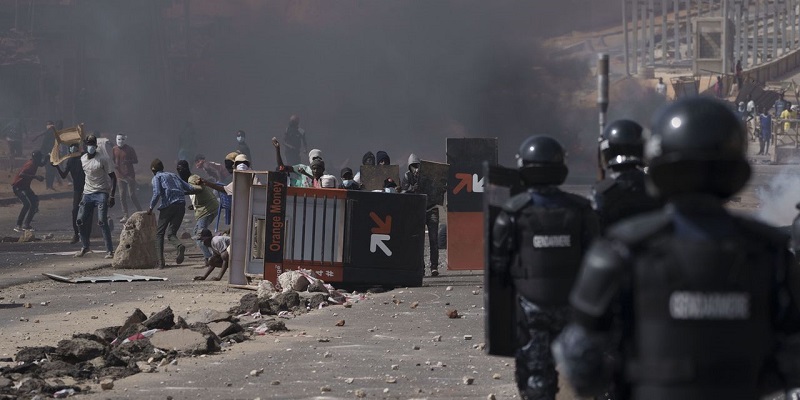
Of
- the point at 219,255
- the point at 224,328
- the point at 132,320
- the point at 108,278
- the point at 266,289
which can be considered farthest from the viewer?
the point at 108,278

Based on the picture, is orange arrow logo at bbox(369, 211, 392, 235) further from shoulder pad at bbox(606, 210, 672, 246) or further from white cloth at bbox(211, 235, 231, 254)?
shoulder pad at bbox(606, 210, 672, 246)

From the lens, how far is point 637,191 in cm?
694

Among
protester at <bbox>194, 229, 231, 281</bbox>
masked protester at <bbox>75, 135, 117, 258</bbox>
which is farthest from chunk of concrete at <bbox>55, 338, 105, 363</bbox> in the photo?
masked protester at <bbox>75, 135, 117, 258</bbox>

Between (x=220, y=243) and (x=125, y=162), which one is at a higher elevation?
(x=125, y=162)

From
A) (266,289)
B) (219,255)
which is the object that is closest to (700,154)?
(266,289)

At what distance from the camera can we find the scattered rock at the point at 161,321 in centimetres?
1078

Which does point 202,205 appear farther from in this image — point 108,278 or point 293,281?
point 293,281

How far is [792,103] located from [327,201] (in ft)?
107

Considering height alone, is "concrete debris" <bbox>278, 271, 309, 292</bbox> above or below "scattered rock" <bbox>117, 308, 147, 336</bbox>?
above

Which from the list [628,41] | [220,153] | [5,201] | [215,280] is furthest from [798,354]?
[628,41]

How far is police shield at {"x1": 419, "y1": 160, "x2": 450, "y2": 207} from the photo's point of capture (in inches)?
642

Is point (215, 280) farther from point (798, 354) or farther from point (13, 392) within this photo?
point (798, 354)

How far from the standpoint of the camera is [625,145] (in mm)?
7191

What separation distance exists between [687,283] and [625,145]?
11.4ft
